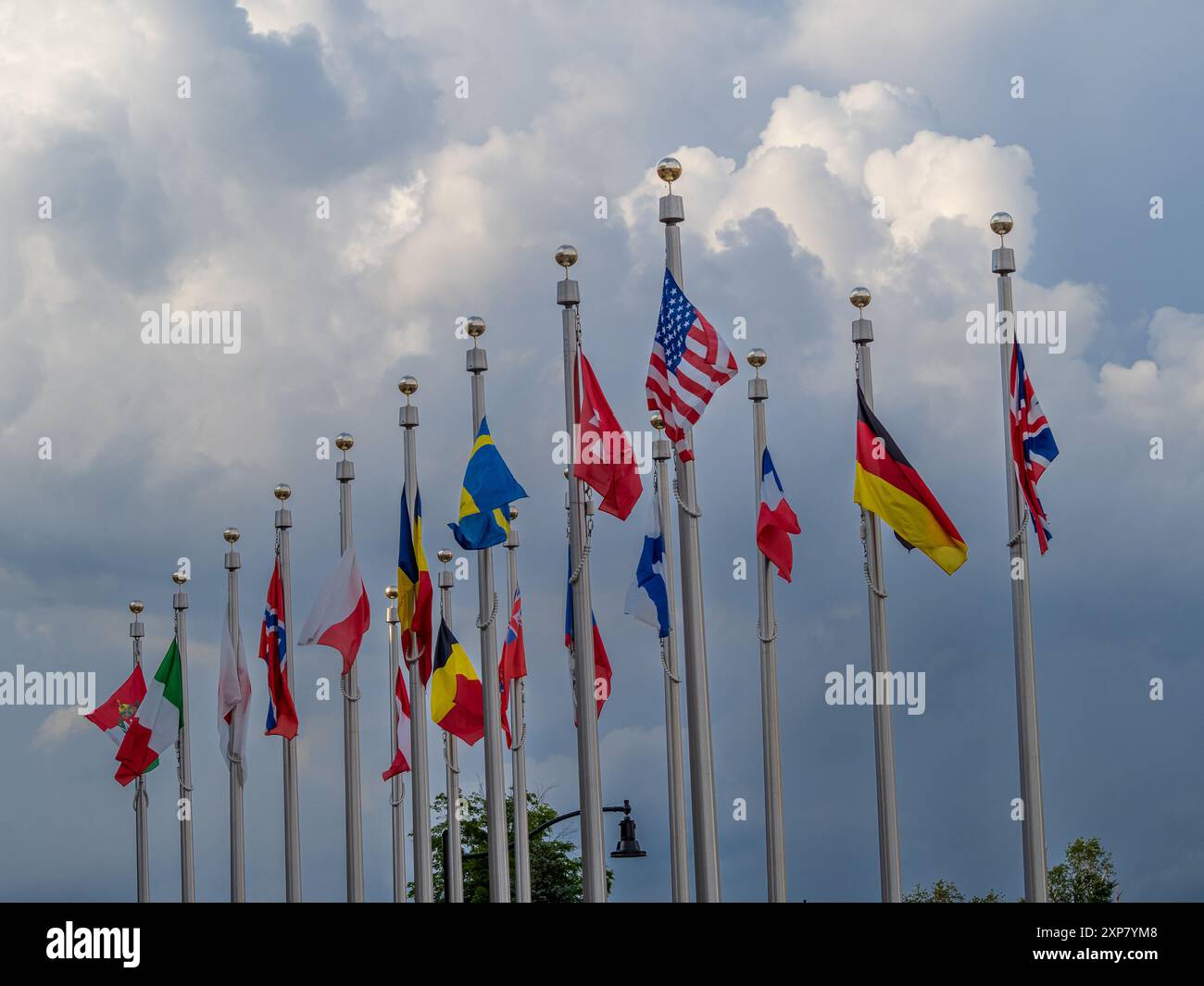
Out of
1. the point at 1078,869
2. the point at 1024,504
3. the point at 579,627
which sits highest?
the point at 1024,504

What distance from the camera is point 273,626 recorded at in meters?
36.7

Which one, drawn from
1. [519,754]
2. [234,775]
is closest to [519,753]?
[519,754]

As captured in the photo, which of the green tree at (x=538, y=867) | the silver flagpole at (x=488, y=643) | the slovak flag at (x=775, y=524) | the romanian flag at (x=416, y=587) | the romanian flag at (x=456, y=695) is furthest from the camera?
the green tree at (x=538, y=867)

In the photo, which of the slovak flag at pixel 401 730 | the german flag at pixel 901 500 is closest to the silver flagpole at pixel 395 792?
the slovak flag at pixel 401 730

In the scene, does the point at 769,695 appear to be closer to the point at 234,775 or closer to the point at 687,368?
the point at 687,368

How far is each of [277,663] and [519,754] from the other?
16.6 feet

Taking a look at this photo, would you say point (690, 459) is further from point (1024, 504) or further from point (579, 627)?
point (1024, 504)

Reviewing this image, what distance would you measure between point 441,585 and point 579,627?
46.3 ft

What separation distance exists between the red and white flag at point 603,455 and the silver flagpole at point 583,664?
0.21 metres

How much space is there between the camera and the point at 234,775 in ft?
128

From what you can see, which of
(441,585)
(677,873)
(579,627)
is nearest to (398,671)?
(441,585)

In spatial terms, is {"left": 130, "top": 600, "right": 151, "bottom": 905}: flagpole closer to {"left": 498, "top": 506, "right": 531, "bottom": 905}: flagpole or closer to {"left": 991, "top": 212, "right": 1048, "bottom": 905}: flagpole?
{"left": 498, "top": 506, "right": 531, "bottom": 905}: flagpole

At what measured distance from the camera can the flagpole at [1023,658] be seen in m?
24.8

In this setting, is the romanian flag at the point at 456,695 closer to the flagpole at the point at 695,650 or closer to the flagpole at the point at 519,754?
the flagpole at the point at 519,754
